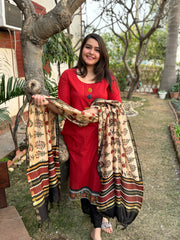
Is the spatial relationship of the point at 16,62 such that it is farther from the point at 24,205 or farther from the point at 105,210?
the point at 105,210

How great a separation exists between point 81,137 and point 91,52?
784 mm

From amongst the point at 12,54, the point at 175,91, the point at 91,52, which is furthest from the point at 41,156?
the point at 175,91

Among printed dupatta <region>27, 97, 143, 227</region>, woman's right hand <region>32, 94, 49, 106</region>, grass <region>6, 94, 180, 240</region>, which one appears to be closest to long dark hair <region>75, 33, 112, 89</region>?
printed dupatta <region>27, 97, 143, 227</region>

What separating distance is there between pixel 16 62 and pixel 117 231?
4383mm

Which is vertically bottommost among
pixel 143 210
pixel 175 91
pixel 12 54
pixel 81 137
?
pixel 143 210

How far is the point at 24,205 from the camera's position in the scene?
2.50 meters

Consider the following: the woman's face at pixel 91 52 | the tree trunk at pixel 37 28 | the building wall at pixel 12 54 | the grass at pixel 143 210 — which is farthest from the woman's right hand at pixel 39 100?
the building wall at pixel 12 54

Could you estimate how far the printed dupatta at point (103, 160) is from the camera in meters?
1.68

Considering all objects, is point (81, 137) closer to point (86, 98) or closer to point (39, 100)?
point (86, 98)

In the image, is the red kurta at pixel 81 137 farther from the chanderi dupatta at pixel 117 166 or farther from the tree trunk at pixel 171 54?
the tree trunk at pixel 171 54

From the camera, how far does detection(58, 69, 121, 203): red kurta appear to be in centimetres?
180

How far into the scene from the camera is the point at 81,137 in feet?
5.88

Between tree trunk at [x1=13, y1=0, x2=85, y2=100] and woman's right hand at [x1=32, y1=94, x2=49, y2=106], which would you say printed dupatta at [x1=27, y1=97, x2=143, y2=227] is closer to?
woman's right hand at [x1=32, y1=94, x2=49, y2=106]

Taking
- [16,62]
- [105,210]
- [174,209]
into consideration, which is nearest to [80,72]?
[105,210]
